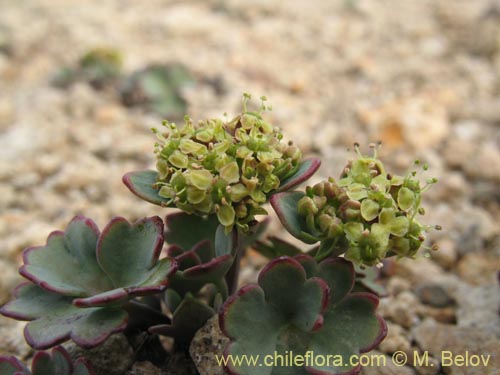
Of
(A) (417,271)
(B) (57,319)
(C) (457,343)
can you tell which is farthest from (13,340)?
(A) (417,271)

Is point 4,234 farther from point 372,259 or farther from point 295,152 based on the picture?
point 372,259

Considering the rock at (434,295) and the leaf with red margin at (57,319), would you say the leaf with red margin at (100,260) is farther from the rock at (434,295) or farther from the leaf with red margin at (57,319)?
the rock at (434,295)

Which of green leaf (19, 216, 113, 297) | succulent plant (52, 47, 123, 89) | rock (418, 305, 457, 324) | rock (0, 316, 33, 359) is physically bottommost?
rock (0, 316, 33, 359)

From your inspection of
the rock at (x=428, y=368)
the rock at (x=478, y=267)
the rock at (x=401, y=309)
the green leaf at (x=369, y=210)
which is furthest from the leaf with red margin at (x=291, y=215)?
the rock at (x=478, y=267)

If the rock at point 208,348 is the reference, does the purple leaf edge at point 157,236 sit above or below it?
above

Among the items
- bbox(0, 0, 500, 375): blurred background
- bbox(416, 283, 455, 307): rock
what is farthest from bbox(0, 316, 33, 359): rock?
bbox(416, 283, 455, 307): rock

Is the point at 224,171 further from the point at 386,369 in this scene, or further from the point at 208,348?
the point at 386,369

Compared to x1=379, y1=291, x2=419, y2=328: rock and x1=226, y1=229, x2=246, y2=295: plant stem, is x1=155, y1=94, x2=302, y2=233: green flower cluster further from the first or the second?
x1=379, y1=291, x2=419, y2=328: rock
